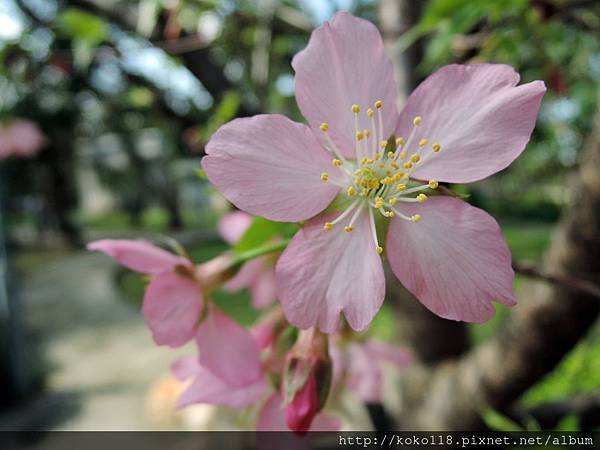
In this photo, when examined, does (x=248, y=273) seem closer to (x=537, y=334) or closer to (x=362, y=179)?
(x=362, y=179)

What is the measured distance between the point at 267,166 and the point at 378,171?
0.08 meters

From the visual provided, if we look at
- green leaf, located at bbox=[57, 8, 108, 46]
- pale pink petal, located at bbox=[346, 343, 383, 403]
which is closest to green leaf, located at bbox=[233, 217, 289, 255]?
pale pink petal, located at bbox=[346, 343, 383, 403]

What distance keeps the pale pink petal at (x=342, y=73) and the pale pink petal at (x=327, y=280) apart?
0.24 ft

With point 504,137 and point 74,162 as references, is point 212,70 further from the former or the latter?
point 74,162

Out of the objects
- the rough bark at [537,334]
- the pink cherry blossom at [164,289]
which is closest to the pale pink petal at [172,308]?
the pink cherry blossom at [164,289]

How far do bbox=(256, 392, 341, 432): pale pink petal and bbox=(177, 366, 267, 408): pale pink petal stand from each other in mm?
16

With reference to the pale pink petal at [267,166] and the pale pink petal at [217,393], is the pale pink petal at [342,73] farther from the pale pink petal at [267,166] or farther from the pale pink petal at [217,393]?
the pale pink petal at [217,393]

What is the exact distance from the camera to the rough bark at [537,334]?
74cm

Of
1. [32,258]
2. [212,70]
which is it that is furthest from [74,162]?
[212,70]

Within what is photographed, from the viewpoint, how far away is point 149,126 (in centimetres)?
235

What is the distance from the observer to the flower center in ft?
1.09

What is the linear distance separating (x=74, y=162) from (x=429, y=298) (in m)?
11.1

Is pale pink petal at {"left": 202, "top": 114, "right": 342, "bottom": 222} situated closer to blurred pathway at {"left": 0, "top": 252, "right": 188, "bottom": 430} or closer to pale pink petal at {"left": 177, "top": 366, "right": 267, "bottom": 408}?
pale pink petal at {"left": 177, "top": 366, "right": 267, "bottom": 408}

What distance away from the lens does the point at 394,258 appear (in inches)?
12.5
